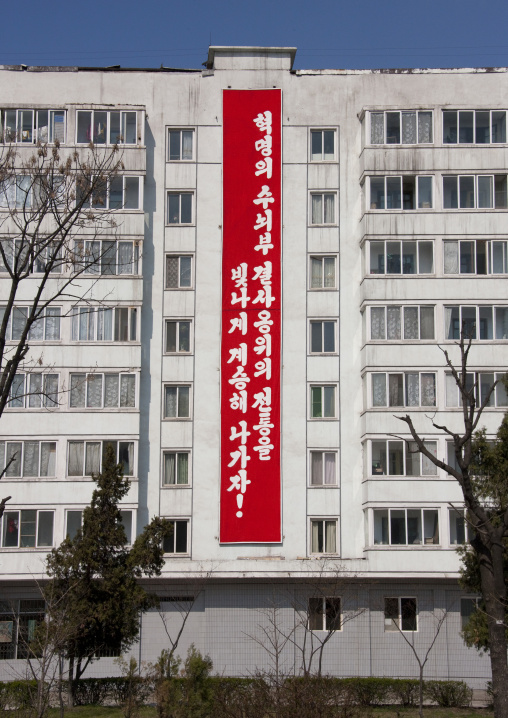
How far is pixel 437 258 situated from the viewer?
4003 centimetres

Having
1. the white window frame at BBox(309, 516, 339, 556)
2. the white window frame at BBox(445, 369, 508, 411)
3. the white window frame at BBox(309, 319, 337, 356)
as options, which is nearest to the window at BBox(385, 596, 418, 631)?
the white window frame at BBox(309, 516, 339, 556)

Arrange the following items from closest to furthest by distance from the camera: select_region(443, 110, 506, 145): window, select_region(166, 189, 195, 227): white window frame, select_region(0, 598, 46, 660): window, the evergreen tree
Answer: the evergreen tree → select_region(0, 598, 46, 660): window → select_region(443, 110, 506, 145): window → select_region(166, 189, 195, 227): white window frame

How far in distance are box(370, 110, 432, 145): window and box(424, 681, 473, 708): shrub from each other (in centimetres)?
2094

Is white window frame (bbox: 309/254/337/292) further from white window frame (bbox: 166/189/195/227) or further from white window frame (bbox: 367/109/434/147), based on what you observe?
white window frame (bbox: 166/189/195/227)

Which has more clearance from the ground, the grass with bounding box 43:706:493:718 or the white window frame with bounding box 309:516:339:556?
the white window frame with bounding box 309:516:339:556

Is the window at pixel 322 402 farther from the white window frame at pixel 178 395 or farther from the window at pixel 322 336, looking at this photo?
the white window frame at pixel 178 395

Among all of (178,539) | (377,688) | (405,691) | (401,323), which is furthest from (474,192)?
(377,688)

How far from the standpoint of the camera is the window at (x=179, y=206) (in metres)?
41.8

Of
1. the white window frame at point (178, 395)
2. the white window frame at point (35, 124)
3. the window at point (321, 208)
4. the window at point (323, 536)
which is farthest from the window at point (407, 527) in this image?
the white window frame at point (35, 124)

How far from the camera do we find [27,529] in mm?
38250

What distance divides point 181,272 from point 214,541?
10.9 metres

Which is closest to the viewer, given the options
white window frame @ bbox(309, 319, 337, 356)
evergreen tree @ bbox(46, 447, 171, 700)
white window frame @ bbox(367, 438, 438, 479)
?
evergreen tree @ bbox(46, 447, 171, 700)

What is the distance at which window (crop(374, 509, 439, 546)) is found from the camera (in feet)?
124

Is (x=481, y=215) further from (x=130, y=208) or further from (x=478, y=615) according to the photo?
(x=478, y=615)
